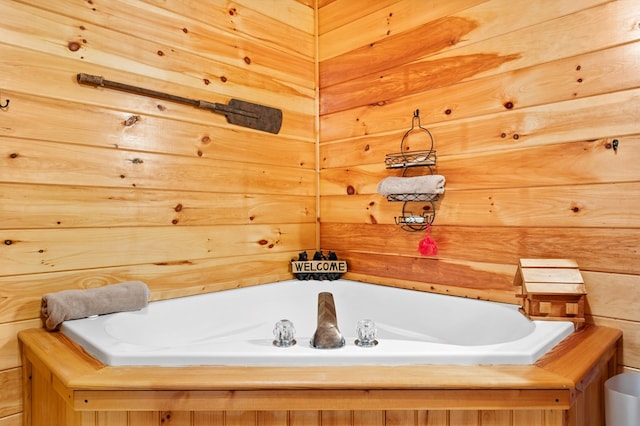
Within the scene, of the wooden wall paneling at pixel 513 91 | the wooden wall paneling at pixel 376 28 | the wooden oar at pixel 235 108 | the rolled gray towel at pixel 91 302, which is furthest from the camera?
the wooden wall paneling at pixel 376 28

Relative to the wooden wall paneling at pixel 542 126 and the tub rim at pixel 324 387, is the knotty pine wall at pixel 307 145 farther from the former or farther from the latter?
the tub rim at pixel 324 387

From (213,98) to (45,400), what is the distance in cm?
141

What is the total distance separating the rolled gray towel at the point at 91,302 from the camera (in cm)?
141

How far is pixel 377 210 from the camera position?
2.26 metres

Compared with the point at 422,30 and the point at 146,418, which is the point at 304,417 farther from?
the point at 422,30

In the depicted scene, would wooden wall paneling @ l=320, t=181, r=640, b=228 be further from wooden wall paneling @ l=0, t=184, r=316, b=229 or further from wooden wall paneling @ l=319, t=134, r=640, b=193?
wooden wall paneling @ l=0, t=184, r=316, b=229

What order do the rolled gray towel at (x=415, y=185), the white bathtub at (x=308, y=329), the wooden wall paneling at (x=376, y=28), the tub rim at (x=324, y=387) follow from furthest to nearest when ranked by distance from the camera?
the wooden wall paneling at (x=376, y=28) < the rolled gray towel at (x=415, y=185) < the white bathtub at (x=308, y=329) < the tub rim at (x=324, y=387)

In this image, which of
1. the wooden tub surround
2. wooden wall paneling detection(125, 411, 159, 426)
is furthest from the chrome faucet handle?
wooden wall paneling detection(125, 411, 159, 426)

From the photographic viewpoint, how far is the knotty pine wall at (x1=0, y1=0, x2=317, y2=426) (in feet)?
4.87

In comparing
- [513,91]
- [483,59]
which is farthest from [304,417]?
[483,59]

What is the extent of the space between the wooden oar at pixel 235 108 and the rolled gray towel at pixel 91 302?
0.80 metres

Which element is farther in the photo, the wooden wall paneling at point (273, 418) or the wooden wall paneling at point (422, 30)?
the wooden wall paneling at point (422, 30)

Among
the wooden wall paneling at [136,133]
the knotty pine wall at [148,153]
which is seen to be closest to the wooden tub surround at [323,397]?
the knotty pine wall at [148,153]

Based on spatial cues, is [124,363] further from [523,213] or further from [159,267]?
[523,213]
